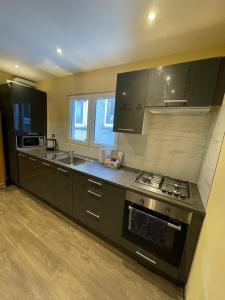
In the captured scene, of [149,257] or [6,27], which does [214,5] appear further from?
[149,257]

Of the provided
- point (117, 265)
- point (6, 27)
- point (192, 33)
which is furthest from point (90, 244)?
point (6, 27)

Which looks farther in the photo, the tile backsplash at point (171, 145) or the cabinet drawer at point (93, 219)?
the cabinet drawer at point (93, 219)

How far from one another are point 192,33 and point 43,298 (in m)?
2.73

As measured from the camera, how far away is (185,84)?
4.47 feet

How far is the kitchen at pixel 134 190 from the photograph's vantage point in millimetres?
1254

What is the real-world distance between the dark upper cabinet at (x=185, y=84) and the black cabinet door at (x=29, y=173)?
2127mm

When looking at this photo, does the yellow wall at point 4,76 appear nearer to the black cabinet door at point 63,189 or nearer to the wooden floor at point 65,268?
the black cabinet door at point 63,189

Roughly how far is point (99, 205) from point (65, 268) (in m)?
0.70

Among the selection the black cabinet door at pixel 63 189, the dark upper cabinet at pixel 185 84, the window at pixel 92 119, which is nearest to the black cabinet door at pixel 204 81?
the dark upper cabinet at pixel 185 84

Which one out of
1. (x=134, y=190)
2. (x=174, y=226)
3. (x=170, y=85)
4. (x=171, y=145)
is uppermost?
(x=170, y=85)

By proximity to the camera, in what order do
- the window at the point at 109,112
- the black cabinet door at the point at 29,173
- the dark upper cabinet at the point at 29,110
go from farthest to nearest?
the dark upper cabinet at the point at 29,110 < the black cabinet door at the point at 29,173 < the window at the point at 109,112

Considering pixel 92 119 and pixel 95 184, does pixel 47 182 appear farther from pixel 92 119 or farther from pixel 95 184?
pixel 92 119


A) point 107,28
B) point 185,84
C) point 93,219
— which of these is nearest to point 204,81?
point 185,84

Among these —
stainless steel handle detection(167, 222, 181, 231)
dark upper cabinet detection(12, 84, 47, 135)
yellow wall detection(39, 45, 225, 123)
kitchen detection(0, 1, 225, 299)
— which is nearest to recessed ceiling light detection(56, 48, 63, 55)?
kitchen detection(0, 1, 225, 299)
